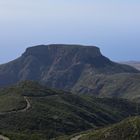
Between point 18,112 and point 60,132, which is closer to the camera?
point 60,132

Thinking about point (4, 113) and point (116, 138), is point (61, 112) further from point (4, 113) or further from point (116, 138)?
point (116, 138)

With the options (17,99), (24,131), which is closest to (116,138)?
(24,131)

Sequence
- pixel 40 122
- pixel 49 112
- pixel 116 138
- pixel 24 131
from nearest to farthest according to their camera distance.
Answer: pixel 116 138 → pixel 24 131 → pixel 40 122 → pixel 49 112

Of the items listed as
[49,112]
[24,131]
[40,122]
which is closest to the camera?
[24,131]

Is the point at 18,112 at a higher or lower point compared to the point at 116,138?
lower

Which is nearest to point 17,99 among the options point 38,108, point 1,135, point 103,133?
point 38,108

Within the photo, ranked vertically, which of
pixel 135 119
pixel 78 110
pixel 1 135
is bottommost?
pixel 78 110

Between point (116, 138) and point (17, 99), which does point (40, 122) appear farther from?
point (116, 138)
